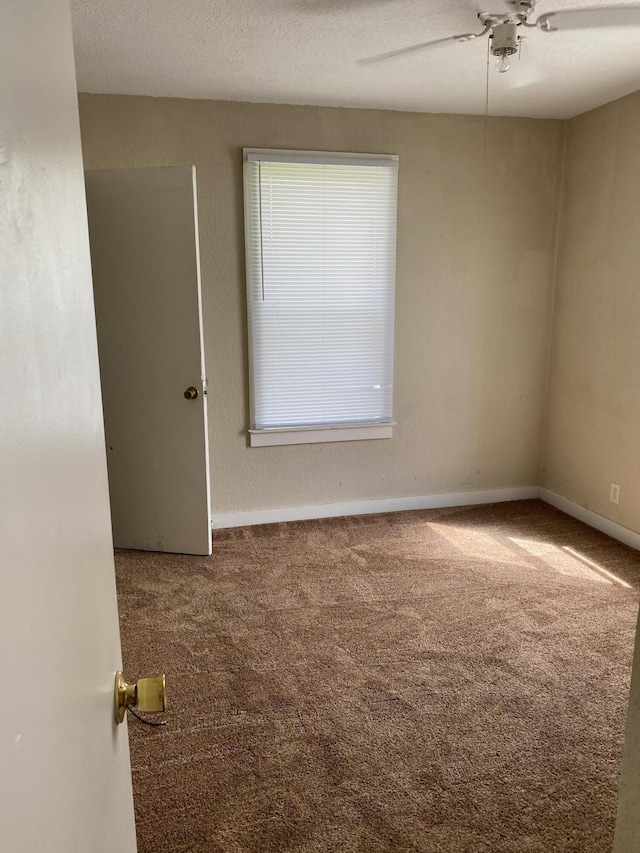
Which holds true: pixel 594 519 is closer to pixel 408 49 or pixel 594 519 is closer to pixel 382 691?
pixel 382 691

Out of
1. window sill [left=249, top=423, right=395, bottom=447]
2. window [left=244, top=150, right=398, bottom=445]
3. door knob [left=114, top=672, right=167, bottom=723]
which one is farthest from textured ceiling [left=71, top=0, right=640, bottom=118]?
door knob [left=114, top=672, right=167, bottom=723]

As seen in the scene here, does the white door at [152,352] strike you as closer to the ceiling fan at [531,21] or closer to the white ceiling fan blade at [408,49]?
the white ceiling fan blade at [408,49]

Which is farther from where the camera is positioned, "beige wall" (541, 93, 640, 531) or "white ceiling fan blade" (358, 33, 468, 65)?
"beige wall" (541, 93, 640, 531)

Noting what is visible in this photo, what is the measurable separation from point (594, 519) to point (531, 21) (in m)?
2.79

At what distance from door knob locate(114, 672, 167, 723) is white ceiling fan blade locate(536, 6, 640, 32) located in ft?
8.78

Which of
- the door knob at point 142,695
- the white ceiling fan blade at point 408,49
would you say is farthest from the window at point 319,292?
the door knob at point 142,695

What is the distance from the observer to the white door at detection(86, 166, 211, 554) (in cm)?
312

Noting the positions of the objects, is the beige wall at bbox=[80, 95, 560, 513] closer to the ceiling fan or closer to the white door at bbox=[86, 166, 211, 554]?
the white door at bbox=[86, 166, 211, 554]

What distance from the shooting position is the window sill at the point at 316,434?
151 inches

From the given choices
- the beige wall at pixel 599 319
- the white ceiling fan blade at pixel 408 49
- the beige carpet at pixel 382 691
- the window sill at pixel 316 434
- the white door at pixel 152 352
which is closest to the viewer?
the beige carpet at pixel 382 691

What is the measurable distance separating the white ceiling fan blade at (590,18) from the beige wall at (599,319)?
3.41ft

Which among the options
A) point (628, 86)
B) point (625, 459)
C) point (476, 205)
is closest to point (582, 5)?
point (628, 86)

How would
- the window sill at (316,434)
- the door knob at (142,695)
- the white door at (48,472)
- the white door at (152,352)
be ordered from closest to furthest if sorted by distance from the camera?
the white door at (48,472) < the door knob at (142,695) < the white door at (152,352) < the window sill at (316,434)

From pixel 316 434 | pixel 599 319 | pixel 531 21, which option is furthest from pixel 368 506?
pixel 531 21
